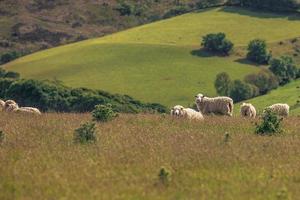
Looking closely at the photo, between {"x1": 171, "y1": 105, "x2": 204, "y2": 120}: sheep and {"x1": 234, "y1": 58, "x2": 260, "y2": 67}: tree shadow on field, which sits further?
{"x1": 234, "y1": 58, "x2": 260, "y2": 67}: tree shadow on field

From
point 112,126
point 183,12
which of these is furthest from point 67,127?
point 183,12

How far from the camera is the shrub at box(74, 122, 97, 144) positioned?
23281 mm

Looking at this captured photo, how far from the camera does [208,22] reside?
144 meters

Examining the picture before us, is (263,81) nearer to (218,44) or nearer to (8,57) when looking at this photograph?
(218,44)

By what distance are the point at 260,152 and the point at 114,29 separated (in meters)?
143

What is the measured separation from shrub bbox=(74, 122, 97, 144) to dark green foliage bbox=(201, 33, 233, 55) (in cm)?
10270

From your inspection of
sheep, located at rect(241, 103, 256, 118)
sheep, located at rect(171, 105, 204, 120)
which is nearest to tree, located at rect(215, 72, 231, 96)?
sheep, located at rect(241, 103, 256, 118)

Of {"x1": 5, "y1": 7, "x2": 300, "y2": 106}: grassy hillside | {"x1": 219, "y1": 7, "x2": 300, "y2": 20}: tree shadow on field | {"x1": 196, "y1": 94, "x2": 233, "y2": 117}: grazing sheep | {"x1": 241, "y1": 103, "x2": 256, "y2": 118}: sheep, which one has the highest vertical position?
{"x1": 241, "y1": 103, "x2": 256, "y2": 118}: sheep

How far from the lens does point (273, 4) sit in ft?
495

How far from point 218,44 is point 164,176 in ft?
352

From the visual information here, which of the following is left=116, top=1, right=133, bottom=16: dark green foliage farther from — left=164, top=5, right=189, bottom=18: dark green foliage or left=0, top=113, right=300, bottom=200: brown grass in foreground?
left=0, top=113, right=300, bottom=200: brown grass in foreground

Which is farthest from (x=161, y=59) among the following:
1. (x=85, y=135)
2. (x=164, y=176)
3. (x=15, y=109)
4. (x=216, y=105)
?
(x=164, y=176)

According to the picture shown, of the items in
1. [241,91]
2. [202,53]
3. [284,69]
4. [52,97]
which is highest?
[52,97]

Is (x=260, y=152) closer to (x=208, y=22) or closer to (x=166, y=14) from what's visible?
(x=208, y=22)
